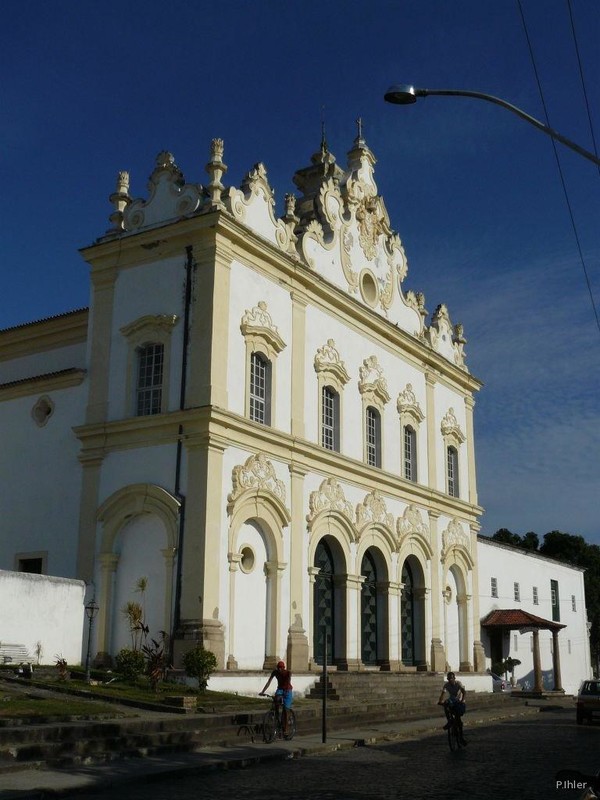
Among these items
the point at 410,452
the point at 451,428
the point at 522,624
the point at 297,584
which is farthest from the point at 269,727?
the point at 522,624

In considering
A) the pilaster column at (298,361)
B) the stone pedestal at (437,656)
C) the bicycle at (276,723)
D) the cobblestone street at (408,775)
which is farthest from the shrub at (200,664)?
the stone pedestal at (437,656)

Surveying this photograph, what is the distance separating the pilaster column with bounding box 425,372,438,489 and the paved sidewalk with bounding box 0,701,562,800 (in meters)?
13.7

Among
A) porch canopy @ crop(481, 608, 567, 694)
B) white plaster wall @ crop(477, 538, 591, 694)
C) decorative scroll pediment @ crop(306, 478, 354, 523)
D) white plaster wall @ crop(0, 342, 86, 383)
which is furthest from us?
white plaster wall @ crop(477, 538, 591, 694)

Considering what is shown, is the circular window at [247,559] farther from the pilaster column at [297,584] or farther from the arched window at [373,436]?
the arched window at [373,436]

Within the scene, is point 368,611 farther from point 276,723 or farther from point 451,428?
point 276,723

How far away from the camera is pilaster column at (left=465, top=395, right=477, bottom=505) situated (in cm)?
3938

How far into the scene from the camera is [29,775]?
13688 mm

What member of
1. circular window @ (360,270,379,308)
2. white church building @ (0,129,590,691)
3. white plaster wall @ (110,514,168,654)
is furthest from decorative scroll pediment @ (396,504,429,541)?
white plaster wall @ (110,514,168,654)

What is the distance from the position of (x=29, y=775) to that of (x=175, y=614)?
31.8 ft

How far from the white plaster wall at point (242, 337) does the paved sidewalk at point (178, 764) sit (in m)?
8.67

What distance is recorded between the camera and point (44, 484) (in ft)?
88.8

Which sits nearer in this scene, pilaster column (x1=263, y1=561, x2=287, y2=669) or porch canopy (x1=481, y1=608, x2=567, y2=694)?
pilaster column (x1=263, y1=561, x2=287, y2=669)


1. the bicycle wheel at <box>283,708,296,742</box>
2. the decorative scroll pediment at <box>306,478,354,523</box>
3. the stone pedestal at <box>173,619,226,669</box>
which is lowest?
the bicycle wheel at <box>283,708,296,742</box>

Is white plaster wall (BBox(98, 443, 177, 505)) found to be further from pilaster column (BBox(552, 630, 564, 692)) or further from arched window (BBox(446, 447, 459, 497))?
pilaster column (BBox(552, 630, 564, 692))
